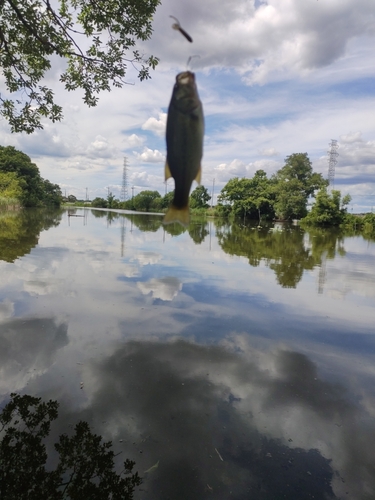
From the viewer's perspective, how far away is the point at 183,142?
3.27 feet

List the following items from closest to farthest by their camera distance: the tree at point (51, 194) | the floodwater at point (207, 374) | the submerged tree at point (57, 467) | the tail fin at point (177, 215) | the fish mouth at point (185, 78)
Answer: the fish mouth at point (185, 78), the tail fin at point (177, 215), the submerged tree at point (57, 467), the floodwater at point (207, 374), the tree at point (51, 194)

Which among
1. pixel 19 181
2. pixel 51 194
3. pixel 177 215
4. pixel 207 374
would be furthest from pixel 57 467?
pixel 51 194

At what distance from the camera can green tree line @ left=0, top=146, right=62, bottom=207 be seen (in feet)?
188

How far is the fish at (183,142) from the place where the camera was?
0.93 m

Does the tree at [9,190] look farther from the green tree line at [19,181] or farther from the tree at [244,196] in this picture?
the tree at [244,196]

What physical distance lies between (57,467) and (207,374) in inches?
106

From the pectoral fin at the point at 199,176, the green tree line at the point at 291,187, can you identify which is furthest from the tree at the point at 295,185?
the pectoral fin at the point at 199,176

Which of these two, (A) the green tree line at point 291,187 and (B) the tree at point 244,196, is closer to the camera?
(B) the tree at point 244,196

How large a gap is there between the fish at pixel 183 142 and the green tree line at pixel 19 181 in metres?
61.2

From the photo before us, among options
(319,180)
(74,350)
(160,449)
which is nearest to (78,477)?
(160,449)

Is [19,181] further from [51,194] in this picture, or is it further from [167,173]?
[167,173]

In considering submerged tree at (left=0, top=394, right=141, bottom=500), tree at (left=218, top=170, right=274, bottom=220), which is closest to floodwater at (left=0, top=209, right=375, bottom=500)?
submerged tree at (left=0, top=394, right=141, bottom=500)

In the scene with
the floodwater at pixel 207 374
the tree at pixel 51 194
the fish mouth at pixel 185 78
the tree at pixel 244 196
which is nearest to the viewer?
the fish mouth at pixel 185 78

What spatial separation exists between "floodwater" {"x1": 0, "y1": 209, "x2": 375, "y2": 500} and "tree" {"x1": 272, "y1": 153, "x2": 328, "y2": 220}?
156 ft
